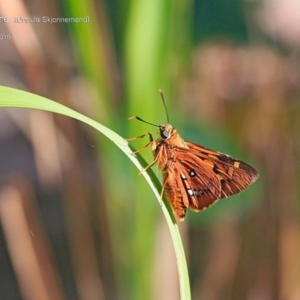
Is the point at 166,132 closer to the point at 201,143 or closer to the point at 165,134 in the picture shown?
the point at 165,134

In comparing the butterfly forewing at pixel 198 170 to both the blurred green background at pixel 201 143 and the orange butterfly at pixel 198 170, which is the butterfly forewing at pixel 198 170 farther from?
the blurred green background at pixel 201 143

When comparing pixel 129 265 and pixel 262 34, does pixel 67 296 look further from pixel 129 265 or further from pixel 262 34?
pixel 262 34

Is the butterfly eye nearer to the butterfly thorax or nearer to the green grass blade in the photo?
the butterfly thorax

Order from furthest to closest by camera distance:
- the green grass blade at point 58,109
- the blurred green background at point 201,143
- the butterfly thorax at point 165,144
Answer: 1. the blurred green background at point 201,143
2. the butterfly thorax at point 165,144
3. the green grass blade at point 58,109

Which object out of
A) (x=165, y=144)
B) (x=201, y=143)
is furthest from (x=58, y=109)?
(x=201, y=143)

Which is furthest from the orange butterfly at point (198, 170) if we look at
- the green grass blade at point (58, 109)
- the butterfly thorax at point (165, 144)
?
the green grass blade at point (58, 109)

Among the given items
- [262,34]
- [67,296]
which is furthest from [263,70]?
[67,296]

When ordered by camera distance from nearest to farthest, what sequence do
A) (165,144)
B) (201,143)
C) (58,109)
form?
1. (58,109)
2. (165,144)
3. (201,143)

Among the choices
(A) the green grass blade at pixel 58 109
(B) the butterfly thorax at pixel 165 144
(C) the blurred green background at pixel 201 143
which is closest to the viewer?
(A) the green grass blade at pixel 58 109
